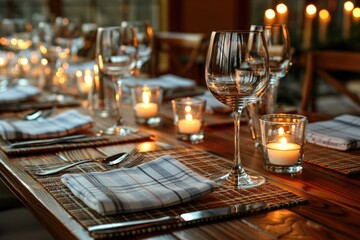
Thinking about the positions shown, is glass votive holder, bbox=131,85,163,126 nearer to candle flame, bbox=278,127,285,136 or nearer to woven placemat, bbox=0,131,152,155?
woven placemat, bbox=0,131,152,155

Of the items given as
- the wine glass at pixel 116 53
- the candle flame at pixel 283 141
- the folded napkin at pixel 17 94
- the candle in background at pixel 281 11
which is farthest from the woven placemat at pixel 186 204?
the candle in background at pixel 281 11

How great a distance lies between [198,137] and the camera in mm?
1493

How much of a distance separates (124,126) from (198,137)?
0.24 m

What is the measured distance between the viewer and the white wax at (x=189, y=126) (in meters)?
1.49

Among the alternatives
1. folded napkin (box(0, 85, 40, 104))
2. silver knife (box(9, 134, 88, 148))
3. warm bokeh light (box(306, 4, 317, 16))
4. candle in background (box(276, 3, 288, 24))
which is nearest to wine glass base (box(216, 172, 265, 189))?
silver knife (box(9, 134, 88, 148))

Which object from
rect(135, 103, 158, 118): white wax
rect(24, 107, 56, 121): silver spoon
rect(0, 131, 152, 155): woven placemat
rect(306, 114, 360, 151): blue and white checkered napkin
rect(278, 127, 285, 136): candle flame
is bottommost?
rect(24, 107, 56, 121): silver spoon

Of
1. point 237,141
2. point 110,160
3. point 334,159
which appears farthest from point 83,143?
point 334,159

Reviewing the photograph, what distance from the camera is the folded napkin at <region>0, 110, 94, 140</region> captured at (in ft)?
4.90

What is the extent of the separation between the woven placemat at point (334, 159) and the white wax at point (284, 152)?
0.08 metres

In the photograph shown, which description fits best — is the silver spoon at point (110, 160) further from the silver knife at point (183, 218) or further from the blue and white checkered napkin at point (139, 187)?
the silver knife at point (183, 218)

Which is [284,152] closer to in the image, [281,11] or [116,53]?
[116,53]

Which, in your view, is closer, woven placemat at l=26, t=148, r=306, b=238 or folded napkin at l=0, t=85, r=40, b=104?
woven placemat at l=26, t=148, r=306, b=238

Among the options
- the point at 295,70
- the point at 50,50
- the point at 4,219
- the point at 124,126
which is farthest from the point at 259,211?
the point at 295,70

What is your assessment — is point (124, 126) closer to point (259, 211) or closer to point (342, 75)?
point (259, 211)
